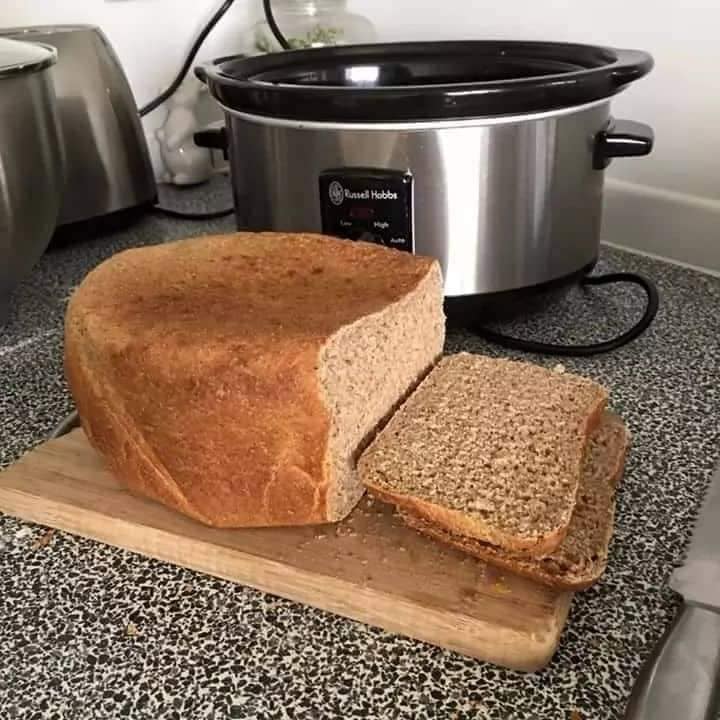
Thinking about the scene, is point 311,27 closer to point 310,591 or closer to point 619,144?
point 619,144

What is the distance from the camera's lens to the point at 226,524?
643mm

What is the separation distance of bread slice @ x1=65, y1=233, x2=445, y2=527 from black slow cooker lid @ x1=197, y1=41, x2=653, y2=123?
14 cm

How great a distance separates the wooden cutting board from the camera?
0.55m

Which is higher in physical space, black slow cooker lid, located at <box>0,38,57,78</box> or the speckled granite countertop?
black slow cooker lid, located at <box>0,38,57,78</box>

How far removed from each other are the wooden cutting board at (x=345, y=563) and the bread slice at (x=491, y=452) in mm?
31

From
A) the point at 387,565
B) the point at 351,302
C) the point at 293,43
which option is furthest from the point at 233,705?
the point at 293,43

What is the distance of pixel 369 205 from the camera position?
0.82 metres

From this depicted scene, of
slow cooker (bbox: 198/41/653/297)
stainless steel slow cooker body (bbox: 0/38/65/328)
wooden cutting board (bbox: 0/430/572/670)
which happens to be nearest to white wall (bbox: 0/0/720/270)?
slow cooker (bbox: 198/41/653/297)

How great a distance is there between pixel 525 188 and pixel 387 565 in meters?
0.40

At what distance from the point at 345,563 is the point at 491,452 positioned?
0.42ft

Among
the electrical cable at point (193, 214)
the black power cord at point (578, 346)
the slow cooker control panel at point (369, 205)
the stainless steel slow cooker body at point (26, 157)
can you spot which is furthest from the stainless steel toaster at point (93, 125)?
the black power cord at point (578, 346)

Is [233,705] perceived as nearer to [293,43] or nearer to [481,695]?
[481,695]

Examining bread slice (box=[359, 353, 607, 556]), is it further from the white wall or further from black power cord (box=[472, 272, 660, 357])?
the white wall

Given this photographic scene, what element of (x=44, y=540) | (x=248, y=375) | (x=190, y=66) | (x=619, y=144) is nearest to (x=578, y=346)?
(x=619, y=144)
